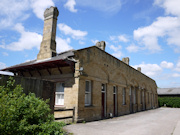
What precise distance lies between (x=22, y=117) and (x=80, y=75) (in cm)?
581

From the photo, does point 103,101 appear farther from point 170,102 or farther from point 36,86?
point 170,102

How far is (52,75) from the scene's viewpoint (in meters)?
11.6

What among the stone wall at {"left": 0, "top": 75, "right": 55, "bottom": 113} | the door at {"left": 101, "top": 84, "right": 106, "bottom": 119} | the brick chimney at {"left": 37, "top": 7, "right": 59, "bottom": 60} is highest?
the brick chimney at {"left": 37, "top": 7, "right": 59, "bottom": 60}

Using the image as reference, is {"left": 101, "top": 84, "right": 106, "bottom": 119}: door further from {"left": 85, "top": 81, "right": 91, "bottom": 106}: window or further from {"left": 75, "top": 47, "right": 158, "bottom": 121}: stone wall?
{"left": 85, "top": 81, "right": 91, "bottom": 106}: window

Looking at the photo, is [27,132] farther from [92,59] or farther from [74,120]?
[92,59]

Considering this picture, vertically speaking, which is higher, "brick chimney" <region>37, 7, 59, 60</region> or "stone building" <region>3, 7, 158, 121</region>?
"brick chimney" <region>37, 7, 59, 60</region>

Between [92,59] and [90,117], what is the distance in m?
4.39

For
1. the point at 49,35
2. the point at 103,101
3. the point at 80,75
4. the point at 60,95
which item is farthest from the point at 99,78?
the point at 49,35

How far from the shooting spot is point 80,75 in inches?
403

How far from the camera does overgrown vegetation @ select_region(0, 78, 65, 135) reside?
4.14 metres

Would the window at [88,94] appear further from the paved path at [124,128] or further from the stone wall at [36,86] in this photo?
the stone wall at [36,86]

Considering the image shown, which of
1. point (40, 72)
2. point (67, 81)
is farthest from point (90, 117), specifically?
point (40, 72)

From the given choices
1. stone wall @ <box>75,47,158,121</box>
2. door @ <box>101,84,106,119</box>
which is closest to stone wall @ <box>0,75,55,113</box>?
stone wall @ <box>75,47,158,121</box>

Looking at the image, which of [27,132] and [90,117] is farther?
[90,117]
